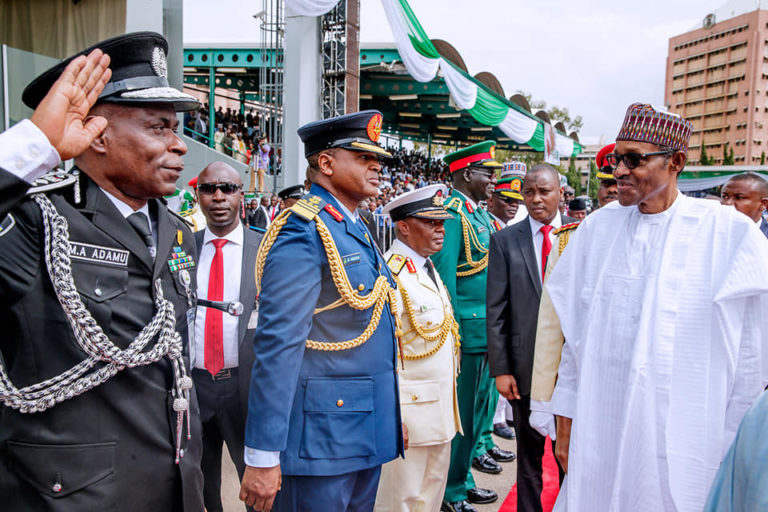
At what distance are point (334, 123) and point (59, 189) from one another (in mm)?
1110

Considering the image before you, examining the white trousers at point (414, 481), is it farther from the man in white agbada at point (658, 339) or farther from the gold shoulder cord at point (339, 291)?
the gold shoulder cord at point (339, 291)

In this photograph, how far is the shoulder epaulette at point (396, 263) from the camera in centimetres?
315

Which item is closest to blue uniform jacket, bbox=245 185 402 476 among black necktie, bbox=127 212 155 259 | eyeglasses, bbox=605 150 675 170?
black necktie, bbox=127 212 155 259

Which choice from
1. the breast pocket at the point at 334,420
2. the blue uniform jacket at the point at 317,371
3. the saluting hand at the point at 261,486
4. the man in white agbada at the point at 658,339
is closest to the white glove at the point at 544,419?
the man in white agbada at the point at 658,339

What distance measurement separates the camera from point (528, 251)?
11.2ft

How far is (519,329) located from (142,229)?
2.42 metres

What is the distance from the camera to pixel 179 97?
1.64 m

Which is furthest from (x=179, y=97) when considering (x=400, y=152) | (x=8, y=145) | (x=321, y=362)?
(x=400, y=152)

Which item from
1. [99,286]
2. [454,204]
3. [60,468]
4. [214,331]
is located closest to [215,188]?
[214,331]

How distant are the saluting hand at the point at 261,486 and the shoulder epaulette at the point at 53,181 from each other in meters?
1.12

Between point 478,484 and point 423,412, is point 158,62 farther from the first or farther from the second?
point 478,484

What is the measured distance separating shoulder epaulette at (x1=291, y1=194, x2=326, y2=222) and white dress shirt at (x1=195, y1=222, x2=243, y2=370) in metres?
1.14

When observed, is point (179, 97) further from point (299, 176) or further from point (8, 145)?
point (299, 176)

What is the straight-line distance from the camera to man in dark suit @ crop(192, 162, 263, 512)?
9.60ft
